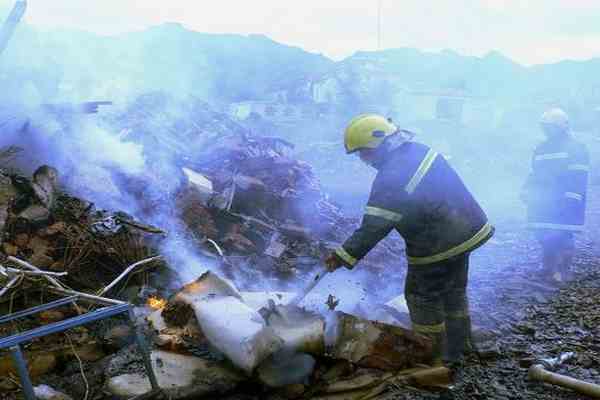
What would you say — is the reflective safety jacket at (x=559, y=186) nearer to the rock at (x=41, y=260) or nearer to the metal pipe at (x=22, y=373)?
the rock at (x=41, y=260)

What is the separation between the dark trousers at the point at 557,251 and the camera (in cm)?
615

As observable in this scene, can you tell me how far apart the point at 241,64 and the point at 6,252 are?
27.4 m

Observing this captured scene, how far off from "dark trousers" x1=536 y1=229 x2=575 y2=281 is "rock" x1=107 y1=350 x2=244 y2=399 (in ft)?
15.5

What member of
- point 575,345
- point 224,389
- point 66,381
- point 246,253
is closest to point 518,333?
point 575,345

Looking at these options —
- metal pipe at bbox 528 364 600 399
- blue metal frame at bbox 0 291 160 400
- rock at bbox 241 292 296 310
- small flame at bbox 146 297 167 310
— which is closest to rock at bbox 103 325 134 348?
small flame at bbox 146 297 167 310

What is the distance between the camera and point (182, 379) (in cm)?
339

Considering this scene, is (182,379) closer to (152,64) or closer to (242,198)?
(242,198)

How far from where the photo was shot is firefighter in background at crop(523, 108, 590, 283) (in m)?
6.07

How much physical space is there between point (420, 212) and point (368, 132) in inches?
29.5

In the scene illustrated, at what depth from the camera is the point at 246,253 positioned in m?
6.60

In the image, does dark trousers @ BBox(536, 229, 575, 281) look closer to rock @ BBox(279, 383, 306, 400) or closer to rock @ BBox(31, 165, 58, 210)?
rock @ BBox(279, 383, 306, 400)

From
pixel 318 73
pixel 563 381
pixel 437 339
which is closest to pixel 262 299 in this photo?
pixel 437 339

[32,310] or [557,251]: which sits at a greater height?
[32,310]

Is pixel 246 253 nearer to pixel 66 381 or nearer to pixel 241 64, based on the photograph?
pixel 66 381
